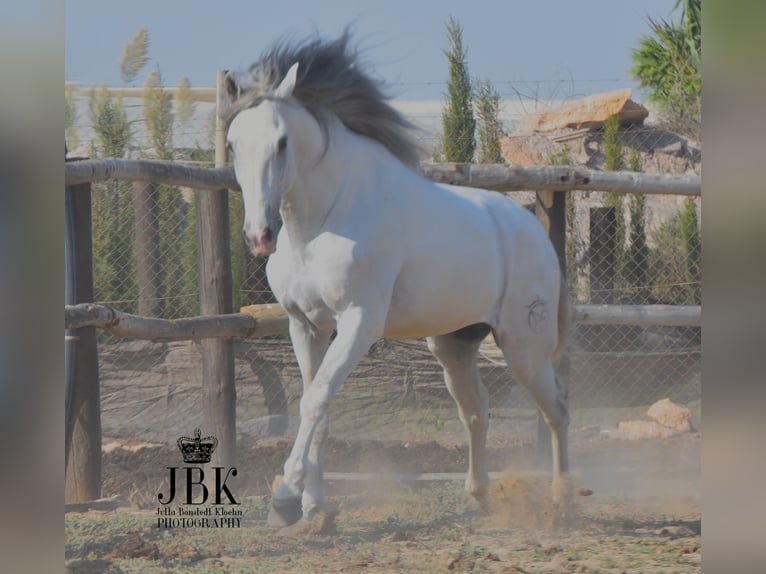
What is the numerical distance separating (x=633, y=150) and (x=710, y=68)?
4.28 metres

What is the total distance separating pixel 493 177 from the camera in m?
5.51

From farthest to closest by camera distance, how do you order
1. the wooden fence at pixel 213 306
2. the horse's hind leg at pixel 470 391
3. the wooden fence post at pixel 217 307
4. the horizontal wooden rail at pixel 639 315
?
the horizontal wooden rail at pixel 639 315 → the wooden fence post at pixel 217 307 → the wooden fence at pixel 213 306 → the horse's hind leg at pixel 470 391

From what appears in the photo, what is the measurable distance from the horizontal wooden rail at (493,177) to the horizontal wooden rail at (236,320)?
0.66 metres

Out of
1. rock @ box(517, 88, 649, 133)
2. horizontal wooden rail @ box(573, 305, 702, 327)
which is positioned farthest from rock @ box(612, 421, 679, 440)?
rock @ box(517, 88, 649, 133)

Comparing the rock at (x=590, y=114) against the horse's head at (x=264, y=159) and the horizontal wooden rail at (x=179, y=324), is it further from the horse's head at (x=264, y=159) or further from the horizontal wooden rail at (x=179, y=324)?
the horse's head at (x=264, y=159)

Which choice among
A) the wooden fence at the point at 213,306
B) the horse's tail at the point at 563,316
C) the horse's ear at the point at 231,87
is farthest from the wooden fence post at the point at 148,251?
the horse's tail at the point at 563,316

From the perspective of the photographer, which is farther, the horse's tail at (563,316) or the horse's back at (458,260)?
the horse's tail at (563,316)

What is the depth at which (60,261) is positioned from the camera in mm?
2711

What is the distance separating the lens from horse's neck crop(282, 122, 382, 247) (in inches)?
166

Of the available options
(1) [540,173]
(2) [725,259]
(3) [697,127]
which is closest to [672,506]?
(1) [540,173]

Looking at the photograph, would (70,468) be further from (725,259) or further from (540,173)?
(725,259)

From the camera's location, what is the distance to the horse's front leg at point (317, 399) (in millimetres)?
3992

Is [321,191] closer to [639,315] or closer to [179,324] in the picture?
[179,324]

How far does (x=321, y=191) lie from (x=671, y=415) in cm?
282
